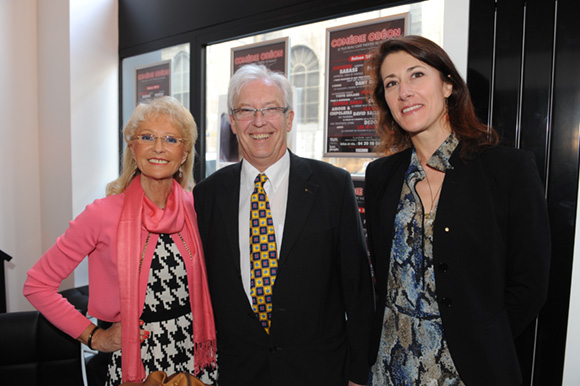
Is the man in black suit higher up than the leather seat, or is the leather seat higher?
the man in black suit

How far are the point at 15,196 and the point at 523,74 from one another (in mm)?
4196

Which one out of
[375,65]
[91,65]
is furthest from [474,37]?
[91,65]

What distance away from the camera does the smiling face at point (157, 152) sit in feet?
5.66

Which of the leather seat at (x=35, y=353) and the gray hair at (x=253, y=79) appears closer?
the gray hair at (x=253, y=79)

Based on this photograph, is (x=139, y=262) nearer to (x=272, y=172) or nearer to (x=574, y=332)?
(x=272, y=172)

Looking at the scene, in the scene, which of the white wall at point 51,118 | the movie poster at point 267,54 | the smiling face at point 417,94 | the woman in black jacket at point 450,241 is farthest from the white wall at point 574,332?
the white wall at point 51,118

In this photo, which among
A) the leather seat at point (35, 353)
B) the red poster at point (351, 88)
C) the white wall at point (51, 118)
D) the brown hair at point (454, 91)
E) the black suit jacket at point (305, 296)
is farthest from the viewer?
the white wall at point (51, 118)

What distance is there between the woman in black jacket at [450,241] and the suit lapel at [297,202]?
0.29 meters

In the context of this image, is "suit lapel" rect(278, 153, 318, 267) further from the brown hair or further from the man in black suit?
the brown hair

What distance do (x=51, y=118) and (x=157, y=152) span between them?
2.74 meters

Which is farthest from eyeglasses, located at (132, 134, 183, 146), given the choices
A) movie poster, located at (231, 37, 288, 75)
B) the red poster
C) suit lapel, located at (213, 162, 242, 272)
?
movie poster, located at (231, 37, 288, 75)

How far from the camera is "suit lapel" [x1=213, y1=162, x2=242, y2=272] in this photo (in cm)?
164

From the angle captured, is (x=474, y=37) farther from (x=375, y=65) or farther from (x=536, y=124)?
(x=375, y=65)

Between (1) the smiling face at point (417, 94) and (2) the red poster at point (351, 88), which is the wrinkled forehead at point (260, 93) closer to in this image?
(1) the smiling face at point (417, 94)
